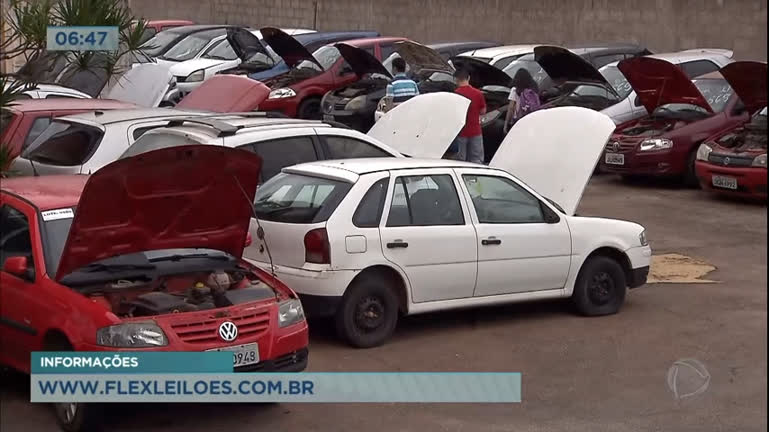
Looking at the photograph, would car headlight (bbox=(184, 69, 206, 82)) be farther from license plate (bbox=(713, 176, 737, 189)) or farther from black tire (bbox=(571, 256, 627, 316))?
black tire (bbox=(571, 256, 627, 316))

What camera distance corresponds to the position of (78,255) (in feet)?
22.5

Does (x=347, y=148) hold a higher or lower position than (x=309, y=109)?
higher

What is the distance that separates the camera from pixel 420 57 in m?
17.4

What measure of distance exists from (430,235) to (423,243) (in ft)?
0.29

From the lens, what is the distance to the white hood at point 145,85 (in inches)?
570

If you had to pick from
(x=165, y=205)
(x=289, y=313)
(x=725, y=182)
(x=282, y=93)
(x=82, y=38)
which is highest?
(x=82, y=38)

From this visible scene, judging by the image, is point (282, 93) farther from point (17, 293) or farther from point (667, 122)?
point (17, 293)

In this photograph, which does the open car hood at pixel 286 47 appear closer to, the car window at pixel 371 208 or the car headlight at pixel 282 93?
the car headlight at pixel 282 93

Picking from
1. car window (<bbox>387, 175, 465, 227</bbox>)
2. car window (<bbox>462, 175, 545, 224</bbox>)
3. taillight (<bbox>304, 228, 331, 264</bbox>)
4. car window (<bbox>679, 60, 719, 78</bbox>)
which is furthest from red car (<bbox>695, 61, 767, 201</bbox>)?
taillight (<bbox>304, 228, 331, 264</bbox>)

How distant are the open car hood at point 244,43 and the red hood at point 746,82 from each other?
335 inches

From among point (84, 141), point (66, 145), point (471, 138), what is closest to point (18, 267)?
point (84, 141)

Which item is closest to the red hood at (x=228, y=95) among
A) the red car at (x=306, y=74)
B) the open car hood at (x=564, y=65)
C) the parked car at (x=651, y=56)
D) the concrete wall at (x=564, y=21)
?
the concrete wall at (x=564, y=21)

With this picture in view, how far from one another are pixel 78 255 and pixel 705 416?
380 cm

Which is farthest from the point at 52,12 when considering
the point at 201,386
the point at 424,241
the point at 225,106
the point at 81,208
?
the point at 225,106
